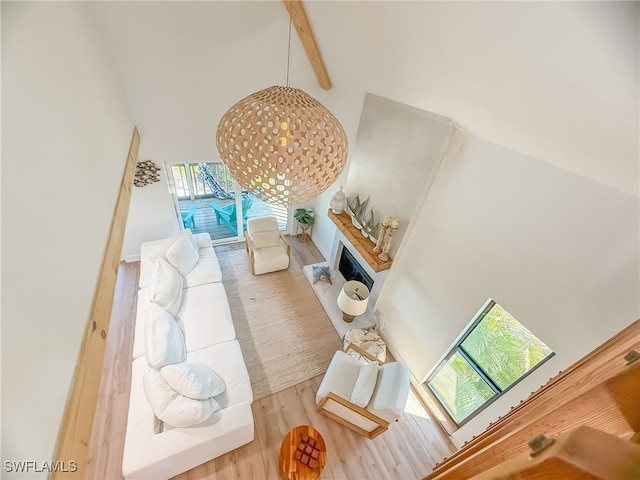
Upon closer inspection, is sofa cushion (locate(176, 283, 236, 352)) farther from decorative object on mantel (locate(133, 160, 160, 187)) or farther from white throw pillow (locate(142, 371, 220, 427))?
decorative object on mantel (locate(133, 160, 160, 187))

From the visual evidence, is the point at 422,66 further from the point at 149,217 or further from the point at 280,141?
the point at 149,217

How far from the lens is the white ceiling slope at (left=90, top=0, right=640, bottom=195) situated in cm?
108

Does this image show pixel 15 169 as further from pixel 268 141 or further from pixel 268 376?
pixel 268 376

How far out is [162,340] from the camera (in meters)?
2.59

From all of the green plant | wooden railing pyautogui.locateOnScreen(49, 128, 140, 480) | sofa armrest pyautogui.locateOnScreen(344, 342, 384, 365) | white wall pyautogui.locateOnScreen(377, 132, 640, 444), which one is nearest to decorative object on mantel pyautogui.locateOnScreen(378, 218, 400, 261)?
white wall pyautogui.locateOnScreen(377, 132, 640, 444)

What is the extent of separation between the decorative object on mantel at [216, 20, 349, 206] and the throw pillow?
2.91 metres

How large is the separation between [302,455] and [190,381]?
4.16 ft

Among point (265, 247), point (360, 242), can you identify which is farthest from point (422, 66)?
point (265, 247)

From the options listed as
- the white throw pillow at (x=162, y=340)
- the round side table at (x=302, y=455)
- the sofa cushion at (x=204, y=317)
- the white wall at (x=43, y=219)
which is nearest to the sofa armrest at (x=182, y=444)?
the round side table at (x=302, y=455)

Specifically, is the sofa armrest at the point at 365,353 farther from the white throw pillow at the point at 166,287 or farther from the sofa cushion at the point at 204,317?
the white throw pillow at the point at 166,287

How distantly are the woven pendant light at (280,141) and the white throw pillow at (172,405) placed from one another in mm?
1991

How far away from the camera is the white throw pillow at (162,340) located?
247cm

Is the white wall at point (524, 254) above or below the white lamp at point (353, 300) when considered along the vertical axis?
above

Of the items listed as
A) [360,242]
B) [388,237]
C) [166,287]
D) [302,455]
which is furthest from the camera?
[360,242]
